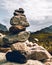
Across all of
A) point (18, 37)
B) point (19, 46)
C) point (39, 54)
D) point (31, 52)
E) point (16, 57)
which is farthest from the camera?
Answer: point (18, 37)

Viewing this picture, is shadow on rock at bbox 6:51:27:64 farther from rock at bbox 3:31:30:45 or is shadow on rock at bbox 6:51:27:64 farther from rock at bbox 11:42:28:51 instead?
rock at bbox 3:31:30:45

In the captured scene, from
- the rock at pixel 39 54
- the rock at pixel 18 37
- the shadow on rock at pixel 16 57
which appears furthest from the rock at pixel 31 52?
the rock at pixel 18 37

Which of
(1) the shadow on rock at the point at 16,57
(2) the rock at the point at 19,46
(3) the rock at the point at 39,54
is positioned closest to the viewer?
(1) the shadow on rock at the point at 16,57

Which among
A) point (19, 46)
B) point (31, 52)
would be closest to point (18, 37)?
point (19, 46)

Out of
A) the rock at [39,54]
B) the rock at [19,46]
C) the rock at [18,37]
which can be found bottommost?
the rock at [39,54]

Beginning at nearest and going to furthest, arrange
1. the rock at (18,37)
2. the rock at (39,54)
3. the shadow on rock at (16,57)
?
the shadow on rock at (16,57)
the rock at (39,54)
the rock at (18,37)

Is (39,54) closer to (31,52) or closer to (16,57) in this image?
(31,52)

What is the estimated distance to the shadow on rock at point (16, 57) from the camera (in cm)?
3161

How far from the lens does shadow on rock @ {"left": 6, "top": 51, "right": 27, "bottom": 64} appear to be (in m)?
31.6

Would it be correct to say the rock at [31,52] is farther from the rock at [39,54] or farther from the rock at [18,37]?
the rock at [18,37]

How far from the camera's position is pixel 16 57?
31.9 m

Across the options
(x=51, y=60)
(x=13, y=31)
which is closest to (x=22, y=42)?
(x=13, y=31)

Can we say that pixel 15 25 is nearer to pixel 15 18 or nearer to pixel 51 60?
pixel 15 18

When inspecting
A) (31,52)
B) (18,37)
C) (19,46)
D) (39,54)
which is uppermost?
(18,37)
